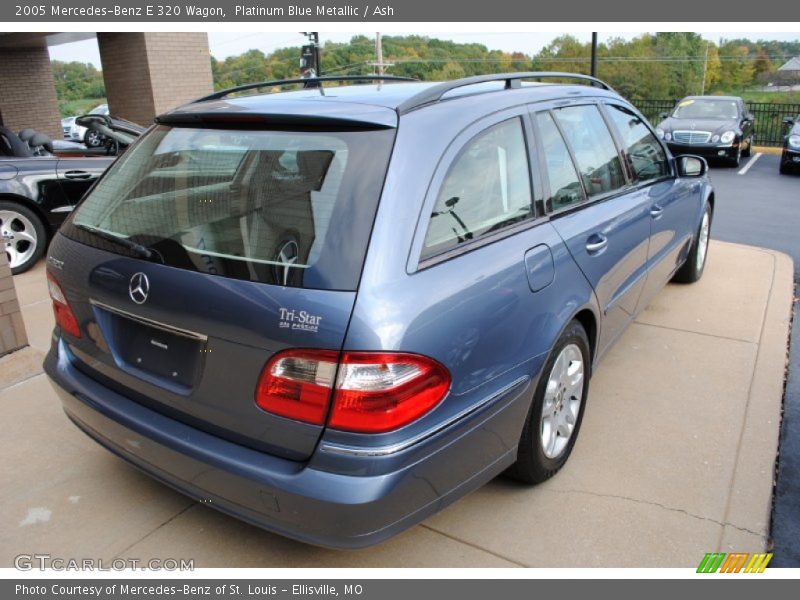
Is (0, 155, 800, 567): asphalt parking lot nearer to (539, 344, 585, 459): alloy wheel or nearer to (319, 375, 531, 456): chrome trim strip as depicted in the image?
(539, 344, 585, 459): alloy wheel

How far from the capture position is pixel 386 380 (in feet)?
6.61

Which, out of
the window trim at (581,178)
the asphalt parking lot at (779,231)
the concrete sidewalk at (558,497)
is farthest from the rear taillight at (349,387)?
the asphalt parking lot at (779,231)

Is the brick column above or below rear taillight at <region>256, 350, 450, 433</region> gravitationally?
below

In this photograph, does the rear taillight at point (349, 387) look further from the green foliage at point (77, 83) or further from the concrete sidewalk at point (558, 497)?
the green foliage at point (77, 83)

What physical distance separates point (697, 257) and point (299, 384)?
15.2 ft

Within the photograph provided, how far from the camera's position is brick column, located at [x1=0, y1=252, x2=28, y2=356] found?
4.18 m

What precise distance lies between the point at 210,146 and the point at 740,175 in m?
13.5

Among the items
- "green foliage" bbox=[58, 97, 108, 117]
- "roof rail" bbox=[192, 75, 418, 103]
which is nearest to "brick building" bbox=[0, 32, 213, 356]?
"roof rail" bbox=[192, 75, 418, 103]

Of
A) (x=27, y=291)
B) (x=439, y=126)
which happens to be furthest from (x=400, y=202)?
(x=27, y=291)

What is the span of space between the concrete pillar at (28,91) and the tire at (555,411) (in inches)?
647

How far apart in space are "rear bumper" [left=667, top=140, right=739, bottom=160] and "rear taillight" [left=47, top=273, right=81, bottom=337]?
543 inches

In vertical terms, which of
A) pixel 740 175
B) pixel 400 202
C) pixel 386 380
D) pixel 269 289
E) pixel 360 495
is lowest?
pixel 740 175

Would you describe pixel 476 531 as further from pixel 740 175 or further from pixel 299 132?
pixel 740 175

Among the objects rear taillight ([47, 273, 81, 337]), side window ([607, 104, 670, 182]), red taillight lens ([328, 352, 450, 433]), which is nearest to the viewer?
red taillight lens ([328, 352, 450, 433])
